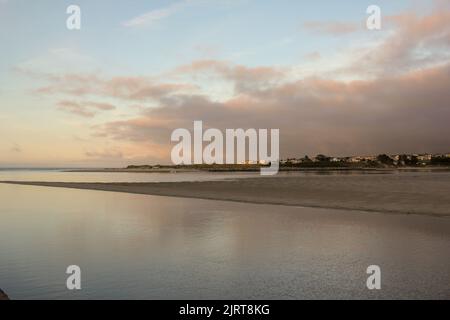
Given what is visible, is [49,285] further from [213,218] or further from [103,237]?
[213,218]

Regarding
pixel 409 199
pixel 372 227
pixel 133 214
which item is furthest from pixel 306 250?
pixel 409 199

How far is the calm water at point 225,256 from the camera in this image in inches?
325

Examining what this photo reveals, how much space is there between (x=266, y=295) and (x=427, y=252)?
633cm

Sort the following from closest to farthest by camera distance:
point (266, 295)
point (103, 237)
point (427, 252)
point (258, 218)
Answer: point (266, 295) < point (427, 252) < point (103, 237) < point (258, 218)

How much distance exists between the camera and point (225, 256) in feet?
37.4

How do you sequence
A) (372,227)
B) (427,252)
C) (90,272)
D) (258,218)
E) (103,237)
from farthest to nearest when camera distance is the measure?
(258,218)
(372,227)
(103,237)
(427,252)
(90,272)

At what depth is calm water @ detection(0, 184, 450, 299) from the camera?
8266mm

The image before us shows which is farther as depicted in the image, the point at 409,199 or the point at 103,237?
the point at 409,199

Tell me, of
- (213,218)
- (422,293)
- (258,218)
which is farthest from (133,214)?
(422,293)
